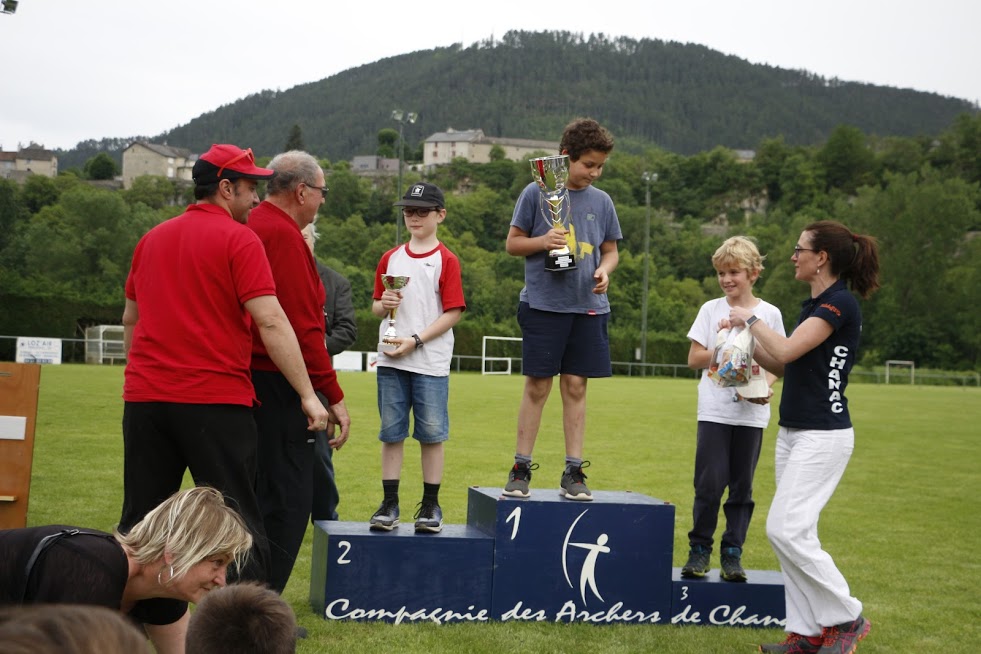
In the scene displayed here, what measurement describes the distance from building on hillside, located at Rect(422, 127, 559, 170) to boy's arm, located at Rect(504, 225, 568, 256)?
601 ft

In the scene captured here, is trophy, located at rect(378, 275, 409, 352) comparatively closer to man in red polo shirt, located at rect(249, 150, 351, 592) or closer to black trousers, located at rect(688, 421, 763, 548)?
man in red polo shirt, located at rect(249, 150, 351, 592)

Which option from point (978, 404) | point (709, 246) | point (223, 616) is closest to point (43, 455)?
point (223, 616)

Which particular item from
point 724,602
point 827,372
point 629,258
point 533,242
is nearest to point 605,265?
point 533,242

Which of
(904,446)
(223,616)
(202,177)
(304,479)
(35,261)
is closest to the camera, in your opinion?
(223,616)

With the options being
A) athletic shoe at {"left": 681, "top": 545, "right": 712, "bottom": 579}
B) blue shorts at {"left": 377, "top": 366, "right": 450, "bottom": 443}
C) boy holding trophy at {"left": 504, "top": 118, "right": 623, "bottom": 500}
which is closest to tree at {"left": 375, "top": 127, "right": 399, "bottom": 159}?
boy holding trophy at {"left": 504, "top": 118, "right": 623, "bottom": 500}

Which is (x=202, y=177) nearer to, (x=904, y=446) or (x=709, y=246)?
(x=904, y=446)

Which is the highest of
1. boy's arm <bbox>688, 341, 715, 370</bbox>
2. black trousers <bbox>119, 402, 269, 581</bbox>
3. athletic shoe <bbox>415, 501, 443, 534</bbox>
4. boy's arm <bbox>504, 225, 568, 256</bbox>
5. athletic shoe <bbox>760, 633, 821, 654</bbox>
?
boy's arm <bbox>504, 225, 568, 256</bbox>

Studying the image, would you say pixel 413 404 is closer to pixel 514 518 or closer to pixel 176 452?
pixel 514 518

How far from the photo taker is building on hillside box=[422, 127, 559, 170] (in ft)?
621

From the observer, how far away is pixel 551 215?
5.89 metres

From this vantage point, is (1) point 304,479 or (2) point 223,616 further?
(1) point 304,479

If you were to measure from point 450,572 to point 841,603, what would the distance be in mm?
2007

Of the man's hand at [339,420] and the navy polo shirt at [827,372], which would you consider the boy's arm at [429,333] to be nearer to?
the man's hand at [339,420]

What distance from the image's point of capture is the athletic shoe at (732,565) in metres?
5.88
